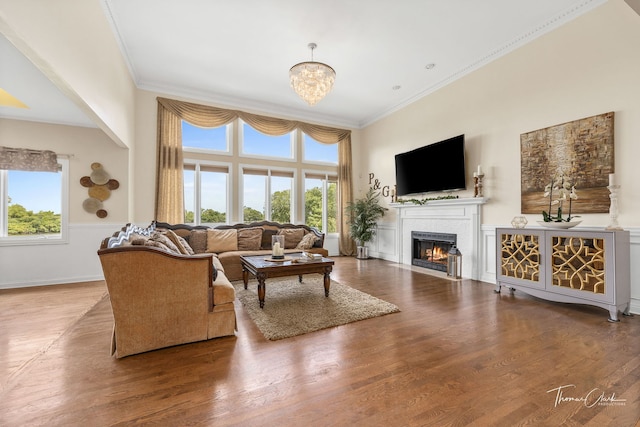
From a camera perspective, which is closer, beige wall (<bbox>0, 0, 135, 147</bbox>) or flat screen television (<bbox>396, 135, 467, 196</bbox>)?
beige wall (<bbox>0, 0, 135, 147</bbox>)

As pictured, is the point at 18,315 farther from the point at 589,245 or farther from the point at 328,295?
the point at 589,245

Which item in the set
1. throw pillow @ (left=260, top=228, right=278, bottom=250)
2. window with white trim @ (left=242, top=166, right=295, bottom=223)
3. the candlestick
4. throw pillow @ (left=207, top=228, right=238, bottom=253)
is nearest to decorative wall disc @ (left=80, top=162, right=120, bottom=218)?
throw pillow @ (left=207, top=228, right=238, bottom=253)

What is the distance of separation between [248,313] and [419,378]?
182cm

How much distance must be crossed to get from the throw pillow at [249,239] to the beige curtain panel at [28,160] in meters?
3.05

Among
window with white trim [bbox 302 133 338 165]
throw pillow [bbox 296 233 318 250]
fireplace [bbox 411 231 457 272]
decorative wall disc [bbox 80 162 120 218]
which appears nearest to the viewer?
decorative wall disc [bbox 80 162 120 218]

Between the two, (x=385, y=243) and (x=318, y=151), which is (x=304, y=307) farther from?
(x=318, y=151)

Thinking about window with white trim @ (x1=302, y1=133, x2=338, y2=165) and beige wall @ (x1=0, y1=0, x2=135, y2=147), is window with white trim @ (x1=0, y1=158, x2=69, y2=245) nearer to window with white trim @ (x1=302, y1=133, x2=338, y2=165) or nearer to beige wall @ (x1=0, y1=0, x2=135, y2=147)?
beige wall @ (x1=0, y1=0, x2=135, y2=147)

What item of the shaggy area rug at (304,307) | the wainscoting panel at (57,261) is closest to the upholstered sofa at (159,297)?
the shaggy area rug at (304,307)

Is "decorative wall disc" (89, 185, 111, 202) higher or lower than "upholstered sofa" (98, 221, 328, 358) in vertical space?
higher

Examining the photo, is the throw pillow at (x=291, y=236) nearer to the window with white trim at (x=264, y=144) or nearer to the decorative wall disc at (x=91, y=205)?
the window with white trim at (x=264, y=144)

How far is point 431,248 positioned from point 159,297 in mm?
4757

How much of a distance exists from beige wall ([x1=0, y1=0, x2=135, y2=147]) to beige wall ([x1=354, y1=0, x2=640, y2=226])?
5.16 m

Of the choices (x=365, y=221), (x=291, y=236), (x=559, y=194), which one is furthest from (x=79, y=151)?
(x=559, y=194)

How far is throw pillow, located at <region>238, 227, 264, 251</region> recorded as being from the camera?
4.98 m
